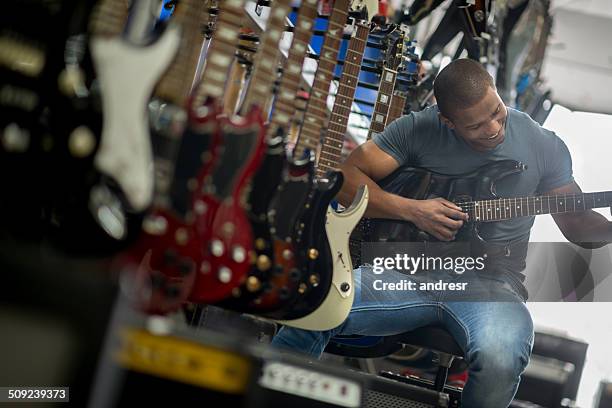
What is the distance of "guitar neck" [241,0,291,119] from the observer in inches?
55.8

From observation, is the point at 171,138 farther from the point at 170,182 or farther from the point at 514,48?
the point at 514,48

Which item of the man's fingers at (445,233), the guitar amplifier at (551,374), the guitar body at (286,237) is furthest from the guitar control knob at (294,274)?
the guitar amplifier at (551,374)

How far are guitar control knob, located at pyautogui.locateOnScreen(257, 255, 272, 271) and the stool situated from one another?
380 millimetres

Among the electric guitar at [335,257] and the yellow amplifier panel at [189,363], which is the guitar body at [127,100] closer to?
the yellow amplifier panel at [189,363]

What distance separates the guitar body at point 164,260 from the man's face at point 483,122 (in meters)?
0.77

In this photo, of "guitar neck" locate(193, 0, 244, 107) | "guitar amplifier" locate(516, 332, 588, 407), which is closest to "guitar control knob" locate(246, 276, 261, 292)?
"guitar neck" locate(193, 0, 244, 107)

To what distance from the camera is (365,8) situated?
1753mm

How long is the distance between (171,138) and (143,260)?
21 centimetres

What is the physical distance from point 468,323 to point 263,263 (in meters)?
0.51

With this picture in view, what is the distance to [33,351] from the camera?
0.75 m

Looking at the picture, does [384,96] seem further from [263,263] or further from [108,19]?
[108,19]

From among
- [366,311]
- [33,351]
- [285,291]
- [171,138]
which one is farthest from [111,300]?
[366,311]

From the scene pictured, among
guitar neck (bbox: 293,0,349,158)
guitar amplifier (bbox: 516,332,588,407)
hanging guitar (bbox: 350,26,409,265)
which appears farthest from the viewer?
guitar amplifier (bbox: 516,332,588,407)

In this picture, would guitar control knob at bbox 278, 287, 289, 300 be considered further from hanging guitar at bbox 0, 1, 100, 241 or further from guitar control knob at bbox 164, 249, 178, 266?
hanging guitar at bbox 0, 1, 100, 241
